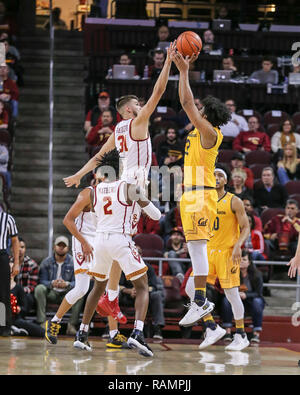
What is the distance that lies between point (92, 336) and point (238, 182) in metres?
3.17

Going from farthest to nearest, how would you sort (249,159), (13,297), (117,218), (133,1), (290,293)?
(133,1) < (249,159) < (290,293) < (13,297) < (117,218)

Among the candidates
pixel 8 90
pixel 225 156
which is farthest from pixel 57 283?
pixel 8 90

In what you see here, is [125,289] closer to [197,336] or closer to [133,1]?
[197,336]

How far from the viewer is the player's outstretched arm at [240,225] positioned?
820cm

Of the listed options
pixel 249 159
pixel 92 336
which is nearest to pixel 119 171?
pixel 92 336

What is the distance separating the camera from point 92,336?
9.71 metres

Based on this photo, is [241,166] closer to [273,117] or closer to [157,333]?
[273,117]

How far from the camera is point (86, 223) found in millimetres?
8164

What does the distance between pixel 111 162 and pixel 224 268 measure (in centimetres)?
188

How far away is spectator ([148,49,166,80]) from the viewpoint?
14070 mm

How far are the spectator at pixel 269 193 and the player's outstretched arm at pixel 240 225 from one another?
3.31 metres

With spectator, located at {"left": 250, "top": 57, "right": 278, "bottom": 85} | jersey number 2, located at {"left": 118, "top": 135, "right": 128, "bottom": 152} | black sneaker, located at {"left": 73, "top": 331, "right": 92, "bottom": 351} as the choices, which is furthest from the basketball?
spectator, located at {"left": 250, "top": 57, "right": 278, "bottom": 85}

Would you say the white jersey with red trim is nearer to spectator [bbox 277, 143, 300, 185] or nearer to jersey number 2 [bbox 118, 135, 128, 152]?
jersey number 2 [bbox 118, 135, 128, 152]
